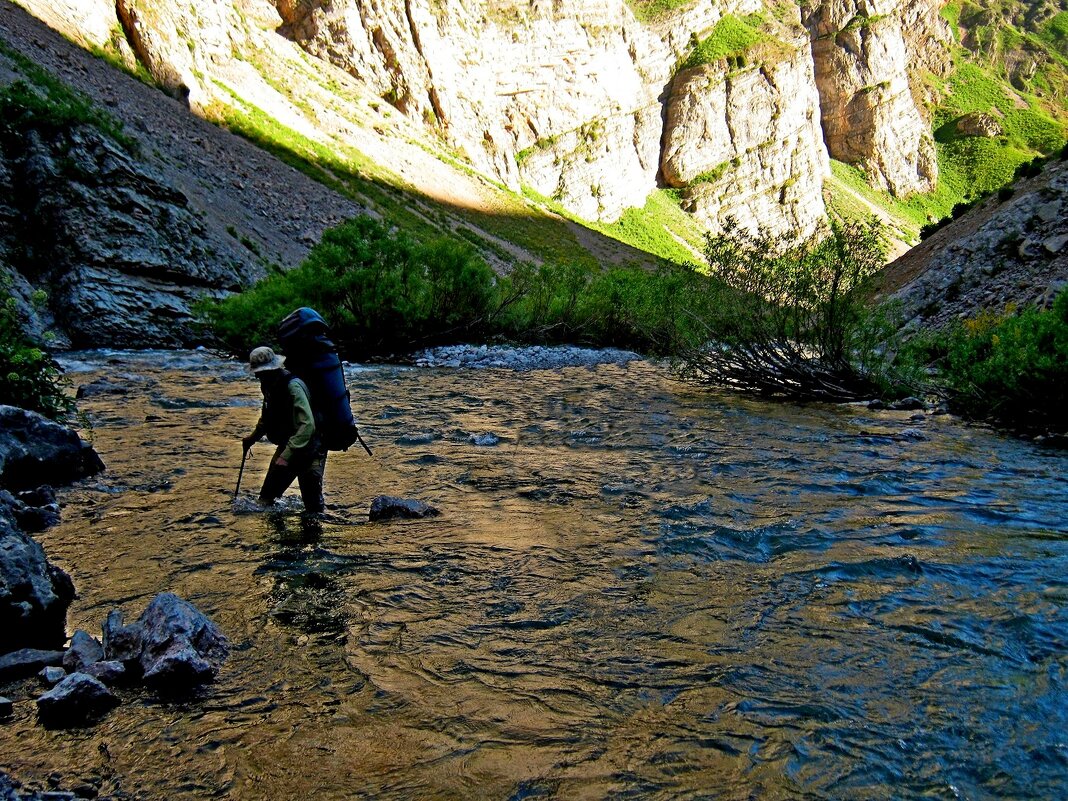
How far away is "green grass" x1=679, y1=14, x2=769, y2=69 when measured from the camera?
121938 millimetres

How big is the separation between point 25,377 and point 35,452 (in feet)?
6.18

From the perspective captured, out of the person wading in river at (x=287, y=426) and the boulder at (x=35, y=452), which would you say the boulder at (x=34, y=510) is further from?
the person wading in river at (x=287, y=426)

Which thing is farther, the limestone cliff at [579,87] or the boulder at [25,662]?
the limestone cliff at [579,87]

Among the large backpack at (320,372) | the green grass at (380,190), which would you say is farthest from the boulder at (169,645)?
the green grass at (380,190)

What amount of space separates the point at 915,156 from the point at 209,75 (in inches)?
5308

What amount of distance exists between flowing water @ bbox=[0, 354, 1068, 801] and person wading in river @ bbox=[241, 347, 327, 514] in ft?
1.43

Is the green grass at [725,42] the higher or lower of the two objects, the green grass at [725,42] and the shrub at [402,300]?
the higher

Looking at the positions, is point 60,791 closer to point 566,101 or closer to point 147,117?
point 147,117

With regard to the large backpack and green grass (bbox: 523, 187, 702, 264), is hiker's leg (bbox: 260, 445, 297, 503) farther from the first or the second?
green grass (bbox: 523, 187, 702, 264)

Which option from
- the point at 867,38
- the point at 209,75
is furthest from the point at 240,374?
the point at 867,38

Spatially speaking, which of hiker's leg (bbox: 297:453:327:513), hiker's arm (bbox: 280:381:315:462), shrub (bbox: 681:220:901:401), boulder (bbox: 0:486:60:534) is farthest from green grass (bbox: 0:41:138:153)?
hiker's arm (bbox: 280:381:315:462)

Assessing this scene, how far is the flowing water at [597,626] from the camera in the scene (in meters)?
3.55

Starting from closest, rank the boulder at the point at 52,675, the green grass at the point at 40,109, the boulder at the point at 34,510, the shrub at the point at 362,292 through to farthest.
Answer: the boulder at the point at 52,675 < the boulder at the point at 34,510 < the shrub at the point at 362,292 < the green grass at the point at 40,109

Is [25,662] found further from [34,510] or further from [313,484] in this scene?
[313,484]
